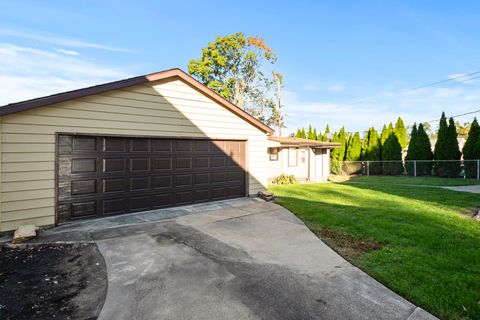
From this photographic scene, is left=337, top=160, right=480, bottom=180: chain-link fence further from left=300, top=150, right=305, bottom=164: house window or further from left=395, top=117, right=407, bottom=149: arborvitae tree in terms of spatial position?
left=300, top=150, right=305, bottom=164: house window

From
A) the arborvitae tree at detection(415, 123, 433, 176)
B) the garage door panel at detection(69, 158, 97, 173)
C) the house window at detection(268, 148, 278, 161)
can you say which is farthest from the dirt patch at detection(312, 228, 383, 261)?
the arborvitae tree at detection(415, 123, 433, 176)

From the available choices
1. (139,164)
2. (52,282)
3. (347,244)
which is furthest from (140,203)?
(347,244)

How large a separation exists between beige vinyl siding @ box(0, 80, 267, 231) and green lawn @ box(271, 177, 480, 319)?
13.3 ft

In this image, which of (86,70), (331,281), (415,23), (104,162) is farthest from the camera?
(86,70)

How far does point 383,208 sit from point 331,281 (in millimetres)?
5307

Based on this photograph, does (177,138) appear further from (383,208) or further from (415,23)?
(415,23)

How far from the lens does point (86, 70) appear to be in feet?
46.9

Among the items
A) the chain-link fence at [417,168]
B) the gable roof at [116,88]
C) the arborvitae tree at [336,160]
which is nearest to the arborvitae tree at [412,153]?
the chain-link fence at [417,168]

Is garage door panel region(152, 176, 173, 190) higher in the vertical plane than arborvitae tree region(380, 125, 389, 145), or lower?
lower

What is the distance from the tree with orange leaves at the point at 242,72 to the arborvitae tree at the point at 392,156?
41.3ft

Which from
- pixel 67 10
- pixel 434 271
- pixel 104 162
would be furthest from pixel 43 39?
pixel 434 271

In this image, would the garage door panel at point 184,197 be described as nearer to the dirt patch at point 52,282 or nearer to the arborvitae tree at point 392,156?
the dirt patch at point 52,282

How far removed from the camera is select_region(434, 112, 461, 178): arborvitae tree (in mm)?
16688

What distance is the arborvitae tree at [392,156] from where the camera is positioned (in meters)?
19.3
